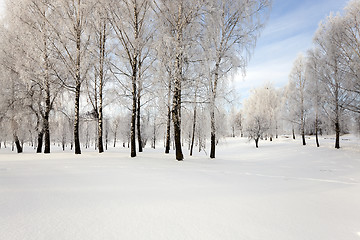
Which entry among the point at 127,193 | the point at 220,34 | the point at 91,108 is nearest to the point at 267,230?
the point at 127,193

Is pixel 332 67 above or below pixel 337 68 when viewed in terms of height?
above

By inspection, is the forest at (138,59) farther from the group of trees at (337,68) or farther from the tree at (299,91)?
the tree at (299,91)

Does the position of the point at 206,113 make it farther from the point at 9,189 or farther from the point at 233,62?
the point at 9,189

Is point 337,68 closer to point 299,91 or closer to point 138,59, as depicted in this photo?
point 299,91

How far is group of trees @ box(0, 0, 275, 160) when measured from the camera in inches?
343

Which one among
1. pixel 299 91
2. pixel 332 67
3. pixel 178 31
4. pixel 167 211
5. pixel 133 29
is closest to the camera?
pixel 167 211

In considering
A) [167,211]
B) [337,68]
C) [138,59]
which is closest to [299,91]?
[337,68]

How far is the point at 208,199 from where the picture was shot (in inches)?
135

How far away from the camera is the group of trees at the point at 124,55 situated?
870 centimetres

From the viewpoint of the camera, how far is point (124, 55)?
10469 millimetres

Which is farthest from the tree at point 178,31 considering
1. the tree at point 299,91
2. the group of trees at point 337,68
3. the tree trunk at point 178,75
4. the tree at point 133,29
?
the tree at point 299,91

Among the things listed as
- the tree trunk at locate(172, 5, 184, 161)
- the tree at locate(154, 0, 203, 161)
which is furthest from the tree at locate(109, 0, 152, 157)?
the tree trunk at locate(172, 5, 184, 161)

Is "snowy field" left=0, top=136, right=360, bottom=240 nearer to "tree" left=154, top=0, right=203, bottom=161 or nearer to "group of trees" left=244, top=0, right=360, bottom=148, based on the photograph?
"tree" left=154, top=0, right=203, bottom=161

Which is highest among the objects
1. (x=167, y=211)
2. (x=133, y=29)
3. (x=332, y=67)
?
(x=133, y=29)
